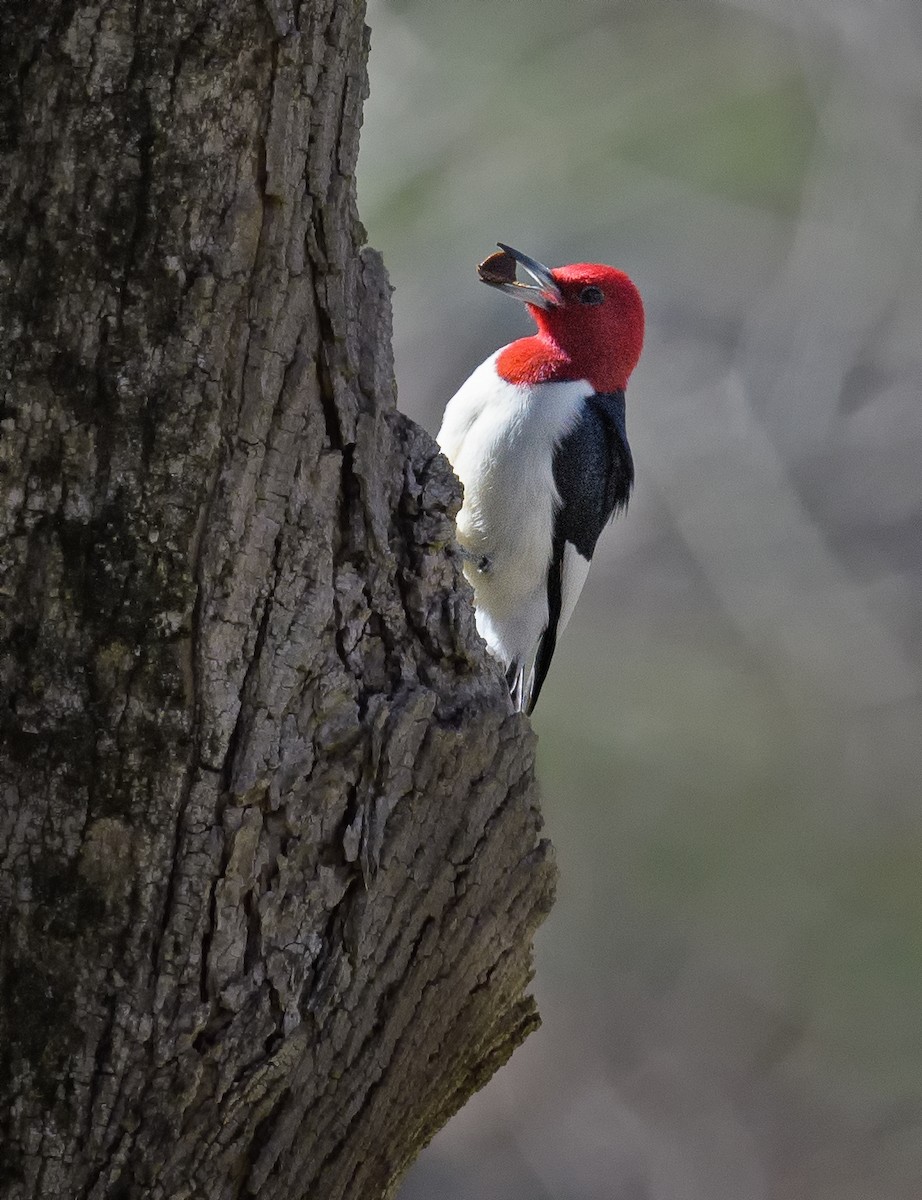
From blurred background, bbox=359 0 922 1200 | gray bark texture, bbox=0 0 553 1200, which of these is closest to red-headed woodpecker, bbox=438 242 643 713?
gray bark texture, bbox=0 0 553 1200

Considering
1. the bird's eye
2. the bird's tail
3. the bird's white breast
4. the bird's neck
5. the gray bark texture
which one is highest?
the bird's eye

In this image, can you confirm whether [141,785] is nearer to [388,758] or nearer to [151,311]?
[388,758]

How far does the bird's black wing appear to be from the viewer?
382 cm

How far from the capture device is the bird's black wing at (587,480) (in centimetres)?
382

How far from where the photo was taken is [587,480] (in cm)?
387

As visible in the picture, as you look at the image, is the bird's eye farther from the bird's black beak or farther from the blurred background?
the blurred background

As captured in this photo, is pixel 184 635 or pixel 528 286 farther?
pixel 528 286

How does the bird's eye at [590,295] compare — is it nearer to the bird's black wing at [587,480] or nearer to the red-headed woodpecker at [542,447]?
the red-headed woodpecker at [542,447]

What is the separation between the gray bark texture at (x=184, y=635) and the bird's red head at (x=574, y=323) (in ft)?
6.64

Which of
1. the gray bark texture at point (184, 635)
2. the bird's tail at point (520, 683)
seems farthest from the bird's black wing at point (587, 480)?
the gray bark texture at point (184, 635)

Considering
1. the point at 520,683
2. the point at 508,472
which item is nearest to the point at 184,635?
the point at 508,472

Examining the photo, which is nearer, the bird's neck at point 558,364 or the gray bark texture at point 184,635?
the gray bark texture at point 184,635

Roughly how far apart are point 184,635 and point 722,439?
513 centimetres

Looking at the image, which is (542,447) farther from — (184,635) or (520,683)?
(184,635)
